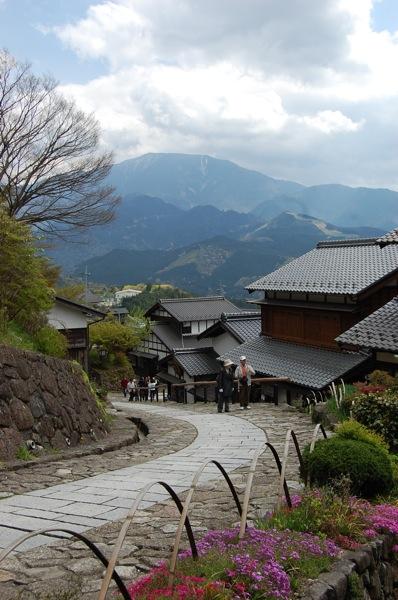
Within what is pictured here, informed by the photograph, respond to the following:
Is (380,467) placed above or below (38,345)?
below

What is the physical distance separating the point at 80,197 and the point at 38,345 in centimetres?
999

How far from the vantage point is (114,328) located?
39531 millimetres

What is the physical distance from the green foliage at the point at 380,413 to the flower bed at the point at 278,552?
2.89m

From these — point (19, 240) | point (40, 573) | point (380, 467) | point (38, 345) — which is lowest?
point (40, 573)

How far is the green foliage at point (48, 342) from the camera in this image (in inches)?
503

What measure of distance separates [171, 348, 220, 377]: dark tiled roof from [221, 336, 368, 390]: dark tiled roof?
22.1 ft

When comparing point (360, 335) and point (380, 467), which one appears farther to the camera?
point (360, 335)

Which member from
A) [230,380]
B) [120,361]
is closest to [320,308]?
[230,380]

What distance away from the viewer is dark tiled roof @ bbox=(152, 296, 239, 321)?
43.6 meters

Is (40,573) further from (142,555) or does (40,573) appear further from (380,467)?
(380,467)

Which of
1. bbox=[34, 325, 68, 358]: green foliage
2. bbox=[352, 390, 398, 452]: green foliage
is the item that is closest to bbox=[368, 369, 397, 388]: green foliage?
bbox=[352, 390, 398, 452]: green foliage

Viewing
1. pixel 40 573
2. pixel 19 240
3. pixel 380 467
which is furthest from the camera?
pixel 19 240

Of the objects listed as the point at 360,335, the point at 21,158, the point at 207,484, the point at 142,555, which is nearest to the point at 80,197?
the point at 21,158

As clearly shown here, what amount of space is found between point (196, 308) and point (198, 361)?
504 inches
